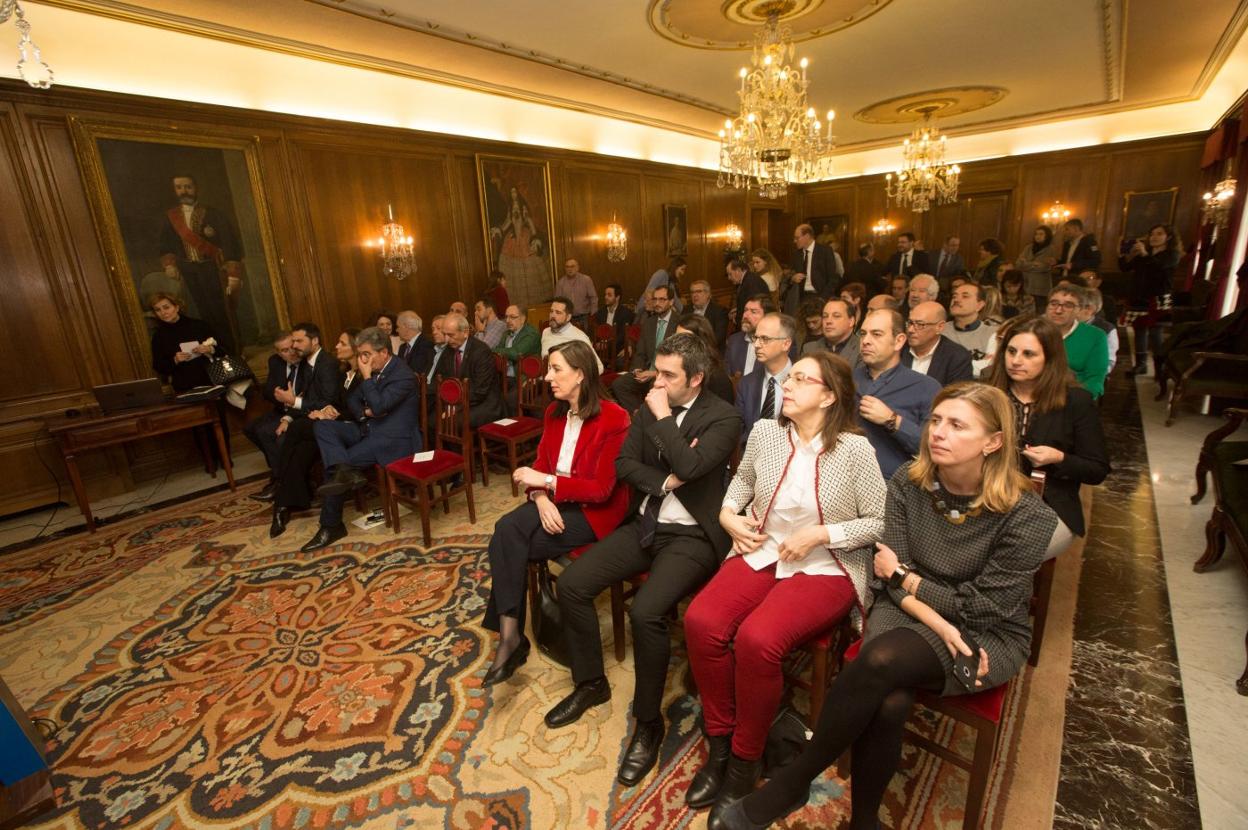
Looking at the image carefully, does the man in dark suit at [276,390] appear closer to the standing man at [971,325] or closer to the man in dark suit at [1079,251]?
the standing man at [971,325]

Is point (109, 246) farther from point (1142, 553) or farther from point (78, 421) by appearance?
point (1142, 553)

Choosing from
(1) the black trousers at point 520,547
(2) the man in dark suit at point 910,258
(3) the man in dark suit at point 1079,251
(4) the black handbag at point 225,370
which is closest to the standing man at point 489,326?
(4) the black handbag at point 225,370

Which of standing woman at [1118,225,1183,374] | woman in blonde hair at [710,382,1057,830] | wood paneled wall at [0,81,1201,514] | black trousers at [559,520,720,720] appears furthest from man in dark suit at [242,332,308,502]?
standing woman at [1118,225,1183,374]

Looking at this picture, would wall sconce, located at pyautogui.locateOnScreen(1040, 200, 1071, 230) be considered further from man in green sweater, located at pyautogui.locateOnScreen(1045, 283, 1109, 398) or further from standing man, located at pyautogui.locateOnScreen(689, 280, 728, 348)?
man in green sweater, located at pyautogui.locateOnScreen(1045, 283, 1109, 398)

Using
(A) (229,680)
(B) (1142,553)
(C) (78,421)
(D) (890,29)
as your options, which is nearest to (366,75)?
(C) (78,421)

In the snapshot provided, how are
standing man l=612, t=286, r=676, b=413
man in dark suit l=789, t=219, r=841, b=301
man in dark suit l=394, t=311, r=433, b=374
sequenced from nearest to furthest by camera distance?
man in dark suit l=394, t=311, r=433, b=374, standing man l=612, t=286, r=676, b=413, man in dark suit l=789, t=219, r=841, b=301

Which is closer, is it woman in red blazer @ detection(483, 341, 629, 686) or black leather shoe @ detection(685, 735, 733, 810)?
black leather shoe @ detection(685, 735, 733, 810)

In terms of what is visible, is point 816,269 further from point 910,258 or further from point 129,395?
point 129,395

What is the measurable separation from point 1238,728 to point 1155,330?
7.17 meters

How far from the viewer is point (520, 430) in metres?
4.50

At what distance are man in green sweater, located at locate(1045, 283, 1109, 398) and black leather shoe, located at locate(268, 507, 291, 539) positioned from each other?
206 inches

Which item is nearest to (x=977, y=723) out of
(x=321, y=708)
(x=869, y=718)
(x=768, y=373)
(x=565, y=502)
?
(x=869, y=718)

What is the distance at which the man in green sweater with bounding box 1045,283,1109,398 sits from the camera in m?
3.35

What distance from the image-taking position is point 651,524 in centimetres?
233
